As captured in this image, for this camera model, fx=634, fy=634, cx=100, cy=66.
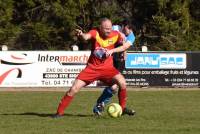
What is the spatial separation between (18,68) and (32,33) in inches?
321

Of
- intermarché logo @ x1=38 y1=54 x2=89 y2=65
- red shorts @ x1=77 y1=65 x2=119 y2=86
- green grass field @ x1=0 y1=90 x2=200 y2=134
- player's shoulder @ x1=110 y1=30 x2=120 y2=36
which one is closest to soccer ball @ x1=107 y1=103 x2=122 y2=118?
green grass field @ x1=0 y1=90 x2=200 y2=134

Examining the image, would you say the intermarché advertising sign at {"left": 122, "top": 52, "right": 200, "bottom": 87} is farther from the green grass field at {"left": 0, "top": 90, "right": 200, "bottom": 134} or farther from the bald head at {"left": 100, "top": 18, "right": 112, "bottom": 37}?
the bald head at {"left": 100, "top": 18, "right": 112, "bottom": 37}

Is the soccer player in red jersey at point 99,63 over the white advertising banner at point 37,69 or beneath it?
over

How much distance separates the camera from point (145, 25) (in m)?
35.8

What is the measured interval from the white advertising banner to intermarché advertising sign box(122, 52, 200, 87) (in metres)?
1.92

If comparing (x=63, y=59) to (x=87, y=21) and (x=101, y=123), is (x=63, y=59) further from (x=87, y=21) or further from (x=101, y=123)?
(x=101, y=123)

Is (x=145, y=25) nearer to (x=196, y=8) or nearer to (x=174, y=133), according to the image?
(x=196, y=8)

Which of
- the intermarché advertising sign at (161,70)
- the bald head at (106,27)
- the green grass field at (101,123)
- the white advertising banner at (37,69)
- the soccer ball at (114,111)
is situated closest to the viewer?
the green grass field at (101,123)

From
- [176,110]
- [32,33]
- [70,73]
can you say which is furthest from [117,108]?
[32,33]

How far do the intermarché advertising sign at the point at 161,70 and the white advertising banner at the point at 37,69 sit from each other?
1920 millimetres

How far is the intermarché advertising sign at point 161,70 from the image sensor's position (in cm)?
2780

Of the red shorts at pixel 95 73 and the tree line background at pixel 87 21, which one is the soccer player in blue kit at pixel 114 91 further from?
the tree line background at pixel 87 21

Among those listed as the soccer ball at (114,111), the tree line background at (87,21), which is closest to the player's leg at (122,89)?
the soccer ball at (114,111)

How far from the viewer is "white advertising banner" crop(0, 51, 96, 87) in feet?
89.4
